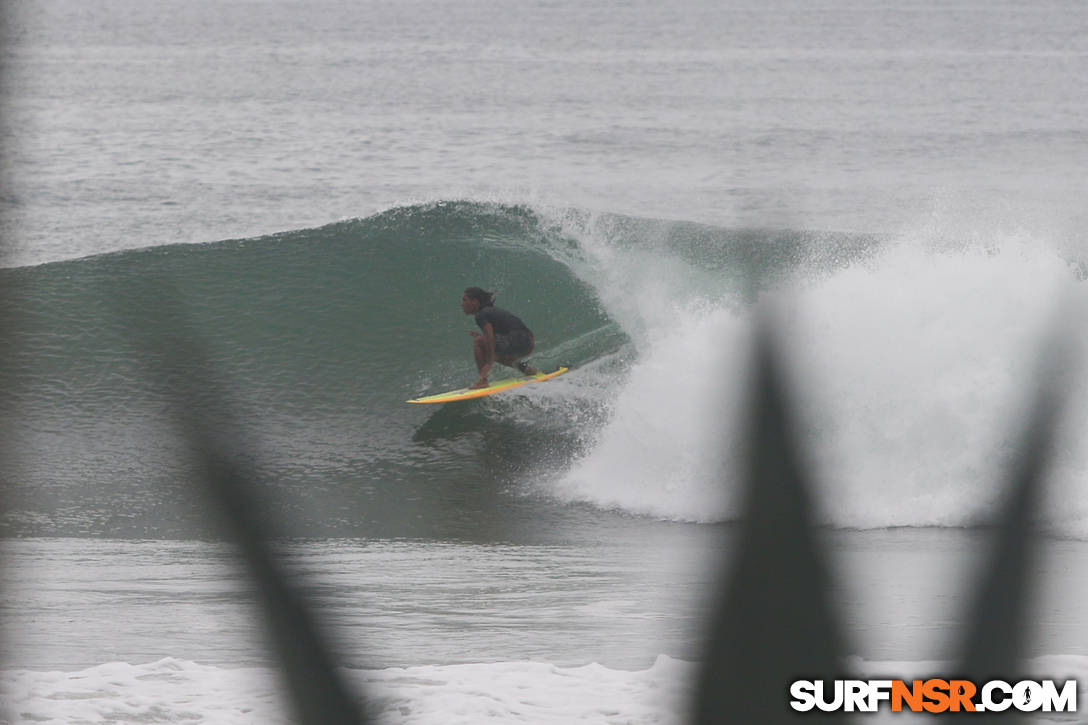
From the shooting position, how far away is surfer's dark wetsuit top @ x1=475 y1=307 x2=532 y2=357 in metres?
13.1

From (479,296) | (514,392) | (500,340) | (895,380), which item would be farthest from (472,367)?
(895,380)

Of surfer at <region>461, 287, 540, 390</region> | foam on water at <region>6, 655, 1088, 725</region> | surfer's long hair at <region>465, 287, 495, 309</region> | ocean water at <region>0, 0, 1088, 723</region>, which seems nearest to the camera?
ocean water at <region>0, 0, 1088, 723</region>

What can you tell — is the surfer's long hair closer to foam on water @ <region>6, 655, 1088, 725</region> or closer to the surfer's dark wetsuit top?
the surfer's dark wetsuit top

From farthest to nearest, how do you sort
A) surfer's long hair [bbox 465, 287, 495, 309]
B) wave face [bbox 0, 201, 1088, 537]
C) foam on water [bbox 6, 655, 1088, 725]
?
surfer's long hair [bbox 465, 287, 495, 309], wave face [bbox 0, 201, 1088, 537], foam on water [bbox 6, 655, 1088, 725]

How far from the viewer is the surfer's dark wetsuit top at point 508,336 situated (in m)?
13.1

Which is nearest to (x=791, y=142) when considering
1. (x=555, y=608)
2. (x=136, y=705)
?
(x=555, y=608)

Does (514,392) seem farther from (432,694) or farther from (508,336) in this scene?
(432,694)

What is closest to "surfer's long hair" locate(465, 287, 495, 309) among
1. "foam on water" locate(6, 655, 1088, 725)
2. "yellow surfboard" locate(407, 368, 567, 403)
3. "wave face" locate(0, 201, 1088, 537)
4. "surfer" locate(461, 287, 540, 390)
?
"surfer" locate(461, 287, 540, 390)

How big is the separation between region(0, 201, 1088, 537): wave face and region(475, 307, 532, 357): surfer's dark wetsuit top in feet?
3.52

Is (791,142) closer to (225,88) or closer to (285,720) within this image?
(225,88)

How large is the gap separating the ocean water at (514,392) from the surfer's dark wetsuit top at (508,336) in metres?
1.08

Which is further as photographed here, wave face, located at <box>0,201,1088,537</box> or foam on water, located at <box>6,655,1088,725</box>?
wave face, located at <box>0,201,1088,537</box>

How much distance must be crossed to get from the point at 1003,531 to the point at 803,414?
114mm

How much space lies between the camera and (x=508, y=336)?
13133 mm
